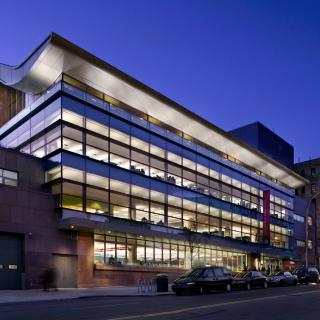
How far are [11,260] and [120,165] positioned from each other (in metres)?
13.7

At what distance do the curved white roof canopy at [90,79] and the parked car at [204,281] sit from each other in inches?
755

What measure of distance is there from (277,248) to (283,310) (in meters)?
58.5

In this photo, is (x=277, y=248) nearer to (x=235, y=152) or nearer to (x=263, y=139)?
(x=235, y=152)

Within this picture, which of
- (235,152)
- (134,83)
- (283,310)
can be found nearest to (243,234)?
(235,152)

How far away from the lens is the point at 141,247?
4684cm

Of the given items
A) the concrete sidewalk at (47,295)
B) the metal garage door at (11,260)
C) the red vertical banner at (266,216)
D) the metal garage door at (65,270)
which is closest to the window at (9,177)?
the metal garage door at (11,260)

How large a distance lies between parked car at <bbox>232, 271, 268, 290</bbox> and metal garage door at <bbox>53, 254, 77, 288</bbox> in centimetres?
1230

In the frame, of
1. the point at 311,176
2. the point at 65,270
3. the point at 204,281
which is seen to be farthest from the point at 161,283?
the point at 311,176

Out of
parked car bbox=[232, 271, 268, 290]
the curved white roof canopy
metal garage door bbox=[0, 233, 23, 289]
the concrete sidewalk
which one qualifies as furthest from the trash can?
the curved white roof canopy

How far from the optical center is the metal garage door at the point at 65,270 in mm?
38156

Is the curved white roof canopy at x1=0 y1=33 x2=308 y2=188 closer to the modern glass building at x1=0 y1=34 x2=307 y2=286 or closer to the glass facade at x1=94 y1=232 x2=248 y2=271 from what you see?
the modern glass building at x1=0 y1=34 x2=307 y2=286

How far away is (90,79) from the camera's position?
42781mm

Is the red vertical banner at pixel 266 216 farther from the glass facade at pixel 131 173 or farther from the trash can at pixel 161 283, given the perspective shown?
the trash can at pixel 161 283

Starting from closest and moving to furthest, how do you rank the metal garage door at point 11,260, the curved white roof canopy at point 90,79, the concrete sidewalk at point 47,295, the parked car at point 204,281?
the concrete sidewalk at point 47,295, the parked car at point 204,281, the metal garage door at point 11,260, the curved white roof canopy at point 90,79
